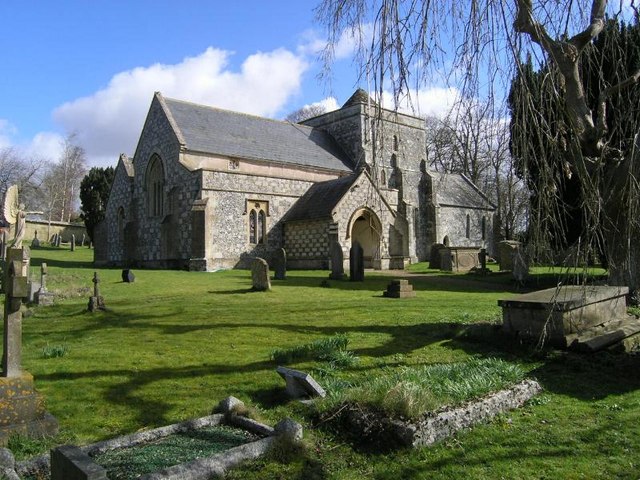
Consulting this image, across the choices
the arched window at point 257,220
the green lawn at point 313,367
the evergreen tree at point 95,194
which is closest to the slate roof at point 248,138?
the arched window at point 257,220

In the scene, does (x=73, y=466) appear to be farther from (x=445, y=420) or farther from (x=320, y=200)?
(x=320, y=200)

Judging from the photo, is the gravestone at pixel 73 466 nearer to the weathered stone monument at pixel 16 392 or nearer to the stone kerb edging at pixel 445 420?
the weathered stone monument at pixel 16 392

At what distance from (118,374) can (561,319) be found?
631cm

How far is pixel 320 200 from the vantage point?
89.6 ft

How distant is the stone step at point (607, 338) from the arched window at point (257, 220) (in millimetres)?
21195

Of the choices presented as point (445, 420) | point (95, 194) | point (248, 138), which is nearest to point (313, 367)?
point (445, 420)

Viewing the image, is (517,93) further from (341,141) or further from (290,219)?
(341,141)

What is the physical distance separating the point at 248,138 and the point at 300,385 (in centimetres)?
2591

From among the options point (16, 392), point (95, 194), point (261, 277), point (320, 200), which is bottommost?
point (16, 392)

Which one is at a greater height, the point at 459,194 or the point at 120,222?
the point at 459,194

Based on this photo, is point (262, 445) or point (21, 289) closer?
point (262, 445)

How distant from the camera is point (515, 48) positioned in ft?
14.3

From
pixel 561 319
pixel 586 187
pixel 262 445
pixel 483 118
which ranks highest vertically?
pixel 483 118

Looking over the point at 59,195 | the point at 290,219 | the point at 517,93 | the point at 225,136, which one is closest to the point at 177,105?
→ the point at 225,136
